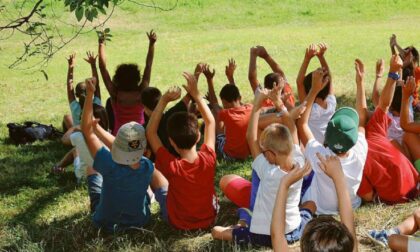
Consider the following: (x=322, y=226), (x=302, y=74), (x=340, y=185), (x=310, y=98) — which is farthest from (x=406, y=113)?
(x=322, y=226)

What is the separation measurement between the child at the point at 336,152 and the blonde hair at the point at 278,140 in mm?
470

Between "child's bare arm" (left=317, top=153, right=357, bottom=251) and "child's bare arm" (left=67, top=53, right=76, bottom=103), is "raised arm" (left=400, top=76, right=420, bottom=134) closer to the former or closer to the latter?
"child's bare arm" (left=317, top=153, right=357, bottom=251)

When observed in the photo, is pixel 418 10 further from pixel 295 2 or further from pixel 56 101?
pixel 56 101

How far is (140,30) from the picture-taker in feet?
72.9

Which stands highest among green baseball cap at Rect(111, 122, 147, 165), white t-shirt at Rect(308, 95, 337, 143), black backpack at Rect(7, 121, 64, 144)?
green baseball cap at Rect(111, 122, 147, 165)

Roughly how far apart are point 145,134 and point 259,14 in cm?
2036

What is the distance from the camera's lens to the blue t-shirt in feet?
15.8

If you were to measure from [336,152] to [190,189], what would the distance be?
3.92 ft

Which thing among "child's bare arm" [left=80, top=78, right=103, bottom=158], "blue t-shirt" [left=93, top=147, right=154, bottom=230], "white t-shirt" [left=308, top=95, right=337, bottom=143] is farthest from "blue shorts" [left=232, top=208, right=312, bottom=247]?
"white t-shirt" [left=308, top=95, right=337, bottom=143]

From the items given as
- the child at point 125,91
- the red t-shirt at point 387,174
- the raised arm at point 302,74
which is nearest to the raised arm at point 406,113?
the red t-shirt at point 387,174

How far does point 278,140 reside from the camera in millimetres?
4258

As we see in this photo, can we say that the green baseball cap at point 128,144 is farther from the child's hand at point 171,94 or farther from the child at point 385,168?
the child at point 385,168

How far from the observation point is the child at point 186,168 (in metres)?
4.80

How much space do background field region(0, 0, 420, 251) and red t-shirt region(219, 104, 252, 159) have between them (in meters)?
0.19
